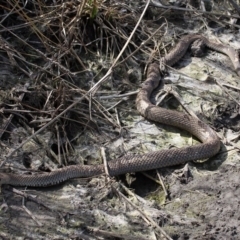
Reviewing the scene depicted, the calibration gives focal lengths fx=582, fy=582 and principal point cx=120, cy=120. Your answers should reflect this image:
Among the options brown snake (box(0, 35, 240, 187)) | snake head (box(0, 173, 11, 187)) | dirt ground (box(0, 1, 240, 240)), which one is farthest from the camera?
brown snake (box(0, 35, 240, 187))

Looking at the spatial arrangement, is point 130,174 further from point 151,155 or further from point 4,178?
point 4,178

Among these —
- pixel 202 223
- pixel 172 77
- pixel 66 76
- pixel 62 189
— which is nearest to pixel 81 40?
pixel 66 76

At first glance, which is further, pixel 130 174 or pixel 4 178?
pixel 130 174

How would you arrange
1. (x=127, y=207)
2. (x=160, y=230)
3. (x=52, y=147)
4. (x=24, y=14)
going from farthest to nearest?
1. (x=24, y=14)
2. (x=52, y=147)
3. (x=127, y=207)
4. (x=160, y=230)

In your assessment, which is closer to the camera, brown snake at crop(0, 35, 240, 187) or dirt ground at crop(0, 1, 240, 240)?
dirt ground at crop(0, 1, 240, 240)

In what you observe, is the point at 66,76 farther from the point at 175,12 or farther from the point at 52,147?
the point at 175,12

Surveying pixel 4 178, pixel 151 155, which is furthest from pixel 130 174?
pixel 4 178
